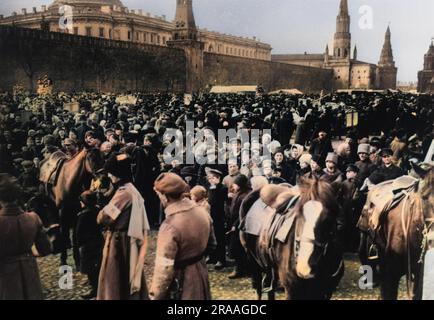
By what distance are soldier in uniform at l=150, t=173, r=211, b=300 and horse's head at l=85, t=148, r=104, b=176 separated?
178 cm

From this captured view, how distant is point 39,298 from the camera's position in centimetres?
500

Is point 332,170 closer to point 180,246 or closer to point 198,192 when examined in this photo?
point 198,192

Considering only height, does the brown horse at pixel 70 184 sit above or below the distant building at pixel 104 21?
below

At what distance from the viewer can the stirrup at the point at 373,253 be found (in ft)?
18.0

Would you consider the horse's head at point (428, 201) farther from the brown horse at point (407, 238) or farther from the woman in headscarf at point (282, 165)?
the woman in headscarf at point (282, 165)

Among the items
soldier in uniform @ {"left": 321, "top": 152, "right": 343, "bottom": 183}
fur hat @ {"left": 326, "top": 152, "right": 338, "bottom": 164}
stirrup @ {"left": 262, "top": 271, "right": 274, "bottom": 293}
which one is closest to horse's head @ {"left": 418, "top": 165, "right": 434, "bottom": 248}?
soldier in uniform @ {"left": 321, "top": 152, "right": 343, "bottom": 183}

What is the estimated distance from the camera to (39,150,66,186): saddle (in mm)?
6191

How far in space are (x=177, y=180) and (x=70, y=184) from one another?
7.82 feet

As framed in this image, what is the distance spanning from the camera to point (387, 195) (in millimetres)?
5359

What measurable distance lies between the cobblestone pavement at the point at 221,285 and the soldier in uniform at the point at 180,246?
47.0 inches

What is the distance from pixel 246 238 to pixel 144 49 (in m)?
27.1

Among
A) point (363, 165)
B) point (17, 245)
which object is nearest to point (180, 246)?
point (17, 245)

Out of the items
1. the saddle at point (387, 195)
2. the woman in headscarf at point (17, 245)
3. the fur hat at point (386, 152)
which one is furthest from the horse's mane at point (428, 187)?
the woman in headscarf at point (17, 245)
